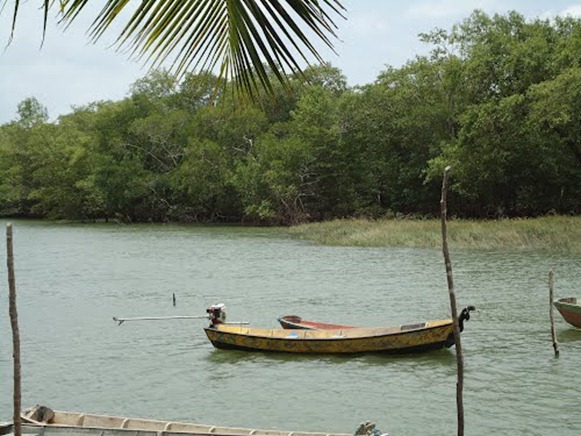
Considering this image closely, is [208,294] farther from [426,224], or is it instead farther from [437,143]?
[437,143]

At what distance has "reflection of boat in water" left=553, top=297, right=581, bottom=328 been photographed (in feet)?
50.0

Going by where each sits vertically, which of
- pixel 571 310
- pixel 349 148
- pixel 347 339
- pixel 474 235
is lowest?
pixel 347 339

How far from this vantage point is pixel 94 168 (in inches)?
2414

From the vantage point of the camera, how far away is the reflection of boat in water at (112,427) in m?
7.93

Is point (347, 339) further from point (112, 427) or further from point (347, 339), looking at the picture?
point (112, 427)

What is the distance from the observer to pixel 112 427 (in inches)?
332

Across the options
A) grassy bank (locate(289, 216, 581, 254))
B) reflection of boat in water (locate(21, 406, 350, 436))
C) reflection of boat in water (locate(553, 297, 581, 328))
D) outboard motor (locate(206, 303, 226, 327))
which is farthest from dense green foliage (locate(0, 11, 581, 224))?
reflection of boat in water (locate(21, 406, 350, 436))

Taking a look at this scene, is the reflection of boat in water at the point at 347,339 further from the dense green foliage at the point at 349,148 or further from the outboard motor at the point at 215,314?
Result: the dense green foliage at the point at 349,148

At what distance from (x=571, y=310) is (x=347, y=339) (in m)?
4.58

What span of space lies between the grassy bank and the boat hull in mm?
15663

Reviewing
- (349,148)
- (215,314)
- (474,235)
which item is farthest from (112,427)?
(349,148)

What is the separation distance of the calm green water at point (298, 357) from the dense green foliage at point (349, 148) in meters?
6.32

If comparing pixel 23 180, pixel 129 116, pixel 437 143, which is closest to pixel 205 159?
pixel 129 116

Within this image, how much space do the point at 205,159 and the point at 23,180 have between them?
2226cm
